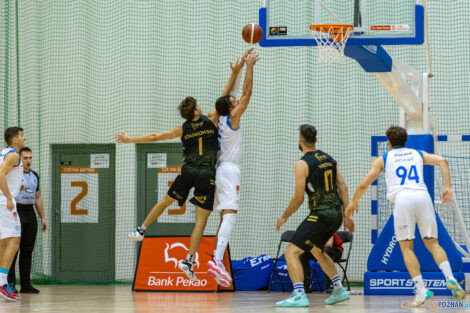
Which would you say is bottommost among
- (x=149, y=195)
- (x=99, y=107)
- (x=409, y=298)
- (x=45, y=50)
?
(x=409, y=298)

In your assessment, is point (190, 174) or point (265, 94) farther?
point (265, 94)

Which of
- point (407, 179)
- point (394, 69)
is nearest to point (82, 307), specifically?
point (407, 179)

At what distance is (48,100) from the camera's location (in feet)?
47.0

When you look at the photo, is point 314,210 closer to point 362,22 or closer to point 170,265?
point 362,22

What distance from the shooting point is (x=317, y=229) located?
755 cm

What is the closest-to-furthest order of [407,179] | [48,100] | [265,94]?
[407,179] → [265,94] → [48,100]

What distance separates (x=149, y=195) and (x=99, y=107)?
2104 millimetres

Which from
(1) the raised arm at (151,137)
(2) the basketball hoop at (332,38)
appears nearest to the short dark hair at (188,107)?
(1) the raised arm at (151,137)

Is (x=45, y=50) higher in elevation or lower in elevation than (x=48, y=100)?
higher

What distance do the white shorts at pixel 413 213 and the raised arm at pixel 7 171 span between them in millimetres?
5024

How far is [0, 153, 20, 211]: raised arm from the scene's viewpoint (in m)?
9.02

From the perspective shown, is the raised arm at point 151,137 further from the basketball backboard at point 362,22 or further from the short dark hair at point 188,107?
the basketball backboard at point 362,22

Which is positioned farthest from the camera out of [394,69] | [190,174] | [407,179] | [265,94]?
[265,94]

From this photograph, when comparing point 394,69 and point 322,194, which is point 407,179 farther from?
point 394,69
